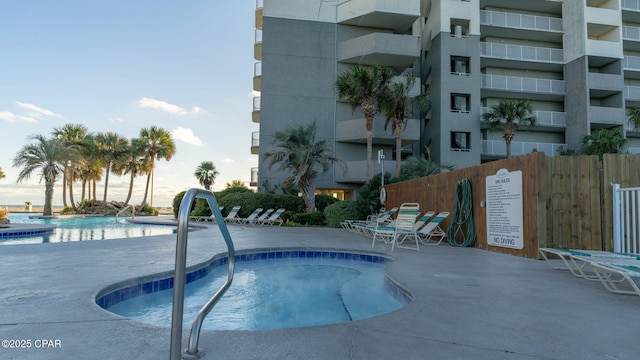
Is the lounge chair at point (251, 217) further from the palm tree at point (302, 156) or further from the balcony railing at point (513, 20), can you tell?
the balcony railing at point (513, 20)

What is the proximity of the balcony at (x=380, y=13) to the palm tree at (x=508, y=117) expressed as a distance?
7450 millimetres

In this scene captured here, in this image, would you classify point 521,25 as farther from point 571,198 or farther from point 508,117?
point 571,198

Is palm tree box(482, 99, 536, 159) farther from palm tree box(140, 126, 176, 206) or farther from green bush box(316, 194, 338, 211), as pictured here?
palm tree box(140, 126, 176, 206)

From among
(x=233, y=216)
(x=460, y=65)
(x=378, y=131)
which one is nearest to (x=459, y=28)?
(x=460, y=65)

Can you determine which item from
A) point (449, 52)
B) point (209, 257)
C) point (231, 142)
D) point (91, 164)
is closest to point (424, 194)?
point (209, 257)

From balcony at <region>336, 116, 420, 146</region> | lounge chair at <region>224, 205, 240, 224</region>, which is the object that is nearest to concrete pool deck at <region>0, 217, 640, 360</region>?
lounge chair at <region>224, 205, 240, 224</region>

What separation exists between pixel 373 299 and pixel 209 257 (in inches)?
116

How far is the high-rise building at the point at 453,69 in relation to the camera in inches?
869

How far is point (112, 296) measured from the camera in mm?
3822

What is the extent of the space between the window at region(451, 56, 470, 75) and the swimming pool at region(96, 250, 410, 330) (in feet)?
A: 63.6

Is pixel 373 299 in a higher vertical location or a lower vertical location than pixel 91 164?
lower

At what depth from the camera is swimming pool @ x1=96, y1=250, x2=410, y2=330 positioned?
3.67m

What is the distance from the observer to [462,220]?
9055 mm

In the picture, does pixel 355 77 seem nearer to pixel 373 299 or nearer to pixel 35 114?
pixel 373 299
